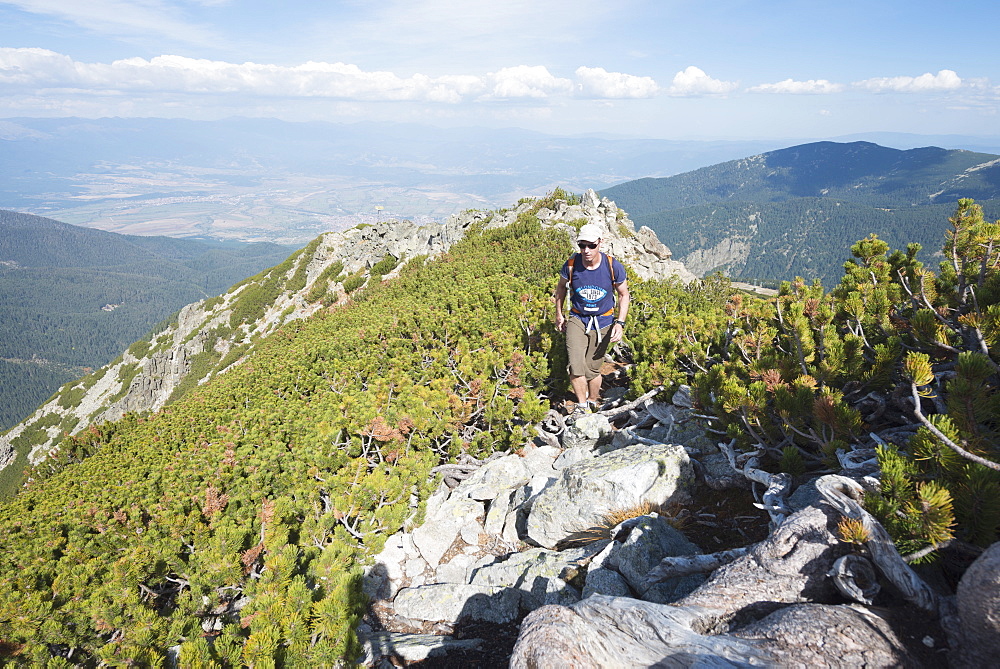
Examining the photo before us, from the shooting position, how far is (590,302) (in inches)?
279

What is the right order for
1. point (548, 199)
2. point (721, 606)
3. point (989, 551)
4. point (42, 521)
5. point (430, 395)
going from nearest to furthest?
point (989, 551)
point (721, 606)
point (42, 521)
point (430, 395)
point (548, 199)

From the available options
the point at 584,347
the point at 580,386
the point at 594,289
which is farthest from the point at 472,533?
the point at 594,289

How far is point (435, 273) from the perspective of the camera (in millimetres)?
15008

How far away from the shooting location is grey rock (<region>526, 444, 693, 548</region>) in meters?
4.89

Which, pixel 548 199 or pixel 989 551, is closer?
pixel 989 551

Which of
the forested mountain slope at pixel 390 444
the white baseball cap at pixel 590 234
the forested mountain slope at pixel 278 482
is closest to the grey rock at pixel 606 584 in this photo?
the forested mountain slope at pixel 390 444

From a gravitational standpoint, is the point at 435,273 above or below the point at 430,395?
above

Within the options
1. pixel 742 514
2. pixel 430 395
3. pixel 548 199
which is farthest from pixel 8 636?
pixel 548 199

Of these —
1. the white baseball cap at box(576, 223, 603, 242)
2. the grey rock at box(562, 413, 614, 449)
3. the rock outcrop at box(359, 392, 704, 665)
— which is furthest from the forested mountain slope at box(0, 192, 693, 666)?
the white baseball cap at box(576, 223, 603, 242)

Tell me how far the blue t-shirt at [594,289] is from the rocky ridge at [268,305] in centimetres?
1011

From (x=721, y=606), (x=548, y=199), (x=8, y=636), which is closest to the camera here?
(x=721, y=606)

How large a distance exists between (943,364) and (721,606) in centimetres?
342

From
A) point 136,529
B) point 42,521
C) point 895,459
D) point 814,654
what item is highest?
point 895,459

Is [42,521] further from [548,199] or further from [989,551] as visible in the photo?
[548,199]
